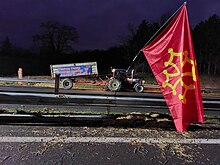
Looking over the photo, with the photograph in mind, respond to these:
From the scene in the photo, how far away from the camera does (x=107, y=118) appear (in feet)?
20.8

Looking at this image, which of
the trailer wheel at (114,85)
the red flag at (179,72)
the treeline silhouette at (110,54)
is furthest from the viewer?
the treeline silhouette at (110,54)

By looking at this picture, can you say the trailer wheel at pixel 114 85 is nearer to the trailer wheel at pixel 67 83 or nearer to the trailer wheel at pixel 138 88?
the trailer wheel at pixel 138 88

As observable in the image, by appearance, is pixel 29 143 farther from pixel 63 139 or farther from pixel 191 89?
pixel 191 89

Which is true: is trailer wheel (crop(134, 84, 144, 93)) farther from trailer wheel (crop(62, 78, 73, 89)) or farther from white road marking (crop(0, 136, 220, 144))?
white road marking (crop(0, 136, 220, 144))

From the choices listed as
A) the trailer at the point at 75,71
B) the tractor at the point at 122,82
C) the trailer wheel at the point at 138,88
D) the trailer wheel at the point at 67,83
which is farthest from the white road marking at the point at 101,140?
the trailer at the point at 75,71

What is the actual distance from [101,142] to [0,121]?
248 cm

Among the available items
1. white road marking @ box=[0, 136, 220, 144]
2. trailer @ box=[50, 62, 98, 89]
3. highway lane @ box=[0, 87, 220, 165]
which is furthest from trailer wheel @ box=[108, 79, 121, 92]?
white road marking @ box=[0, 136, 220, 144]

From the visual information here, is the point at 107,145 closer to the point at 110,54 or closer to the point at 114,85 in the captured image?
the point at 114,85

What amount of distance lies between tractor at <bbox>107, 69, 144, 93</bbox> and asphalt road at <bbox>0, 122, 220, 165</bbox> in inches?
532

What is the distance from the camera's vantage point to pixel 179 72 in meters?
5.50

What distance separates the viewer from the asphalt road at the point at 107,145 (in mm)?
4090

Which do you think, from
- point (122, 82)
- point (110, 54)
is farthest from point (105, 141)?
point (110, 54)

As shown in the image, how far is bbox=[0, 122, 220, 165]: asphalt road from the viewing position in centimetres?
409

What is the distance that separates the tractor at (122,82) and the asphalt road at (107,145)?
13.5m
